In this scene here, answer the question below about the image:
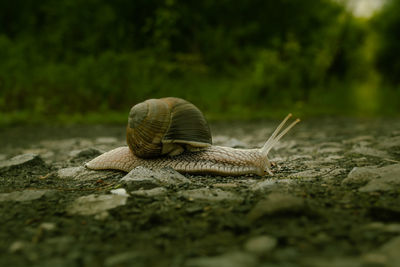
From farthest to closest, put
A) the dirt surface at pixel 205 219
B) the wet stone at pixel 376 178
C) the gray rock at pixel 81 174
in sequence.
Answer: the gray rock at pixel 81 174 → the wet stone at pixel 376 178 → the dirt surface at pixel 205 219

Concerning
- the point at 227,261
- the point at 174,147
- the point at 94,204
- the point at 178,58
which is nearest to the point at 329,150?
the point at 174,147

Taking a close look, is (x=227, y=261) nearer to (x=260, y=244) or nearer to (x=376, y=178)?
(x=260, y=244)

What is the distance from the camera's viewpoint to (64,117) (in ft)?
28.6

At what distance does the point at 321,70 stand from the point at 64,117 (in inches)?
306

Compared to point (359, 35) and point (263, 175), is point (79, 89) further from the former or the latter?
point (359, 35)

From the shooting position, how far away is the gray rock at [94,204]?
2182 mm

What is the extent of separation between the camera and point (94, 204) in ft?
7.48

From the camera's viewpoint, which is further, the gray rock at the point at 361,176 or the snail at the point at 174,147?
the snail at the point at 174,147

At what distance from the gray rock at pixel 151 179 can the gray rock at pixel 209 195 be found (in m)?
0.25

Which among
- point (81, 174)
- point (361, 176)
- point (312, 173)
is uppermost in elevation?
point (361, 176)

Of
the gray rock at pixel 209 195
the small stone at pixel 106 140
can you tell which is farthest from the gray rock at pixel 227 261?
the small stone at pixel 106 140

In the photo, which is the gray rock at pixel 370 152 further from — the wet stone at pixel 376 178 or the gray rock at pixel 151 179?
the gray rock at pixel 151 179

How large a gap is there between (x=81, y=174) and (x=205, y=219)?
5.41 feet

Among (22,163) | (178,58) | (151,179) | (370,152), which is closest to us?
(151,179)
